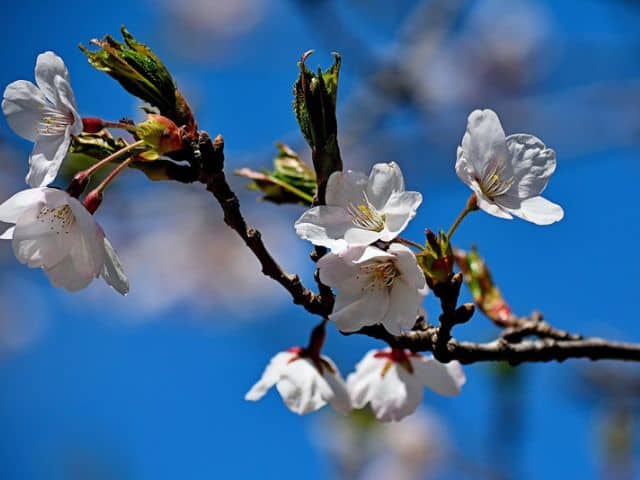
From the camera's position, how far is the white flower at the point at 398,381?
5.11ft

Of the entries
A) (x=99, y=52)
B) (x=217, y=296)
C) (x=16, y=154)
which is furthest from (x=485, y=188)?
(x=217, y=296)

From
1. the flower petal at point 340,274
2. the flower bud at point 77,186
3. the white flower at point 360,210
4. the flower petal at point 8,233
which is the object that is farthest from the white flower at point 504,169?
the flower petal at point 8,233

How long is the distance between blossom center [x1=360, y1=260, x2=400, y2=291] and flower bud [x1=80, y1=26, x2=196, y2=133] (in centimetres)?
32

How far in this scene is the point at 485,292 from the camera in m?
1.73

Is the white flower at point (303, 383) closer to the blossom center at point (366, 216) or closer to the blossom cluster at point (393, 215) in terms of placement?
the blossom cluster at point (393, 215)

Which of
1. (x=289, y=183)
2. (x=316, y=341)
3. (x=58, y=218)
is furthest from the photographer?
(x=316, y=341)

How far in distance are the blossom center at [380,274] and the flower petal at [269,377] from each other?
43 centimetres

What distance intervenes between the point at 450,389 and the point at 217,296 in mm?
5133

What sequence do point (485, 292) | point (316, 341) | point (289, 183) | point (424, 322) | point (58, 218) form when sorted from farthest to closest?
point (485, 292) < point (316, 341) < point (289, 183) < point (424, 322) < point (58, 218)

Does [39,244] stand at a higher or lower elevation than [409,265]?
lower

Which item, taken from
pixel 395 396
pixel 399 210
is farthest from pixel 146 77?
pixel 395 396

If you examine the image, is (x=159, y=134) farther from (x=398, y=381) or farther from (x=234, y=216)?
(x=398, y=381)

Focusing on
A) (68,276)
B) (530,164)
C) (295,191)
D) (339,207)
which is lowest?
(68,276)

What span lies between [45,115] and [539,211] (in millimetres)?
748
